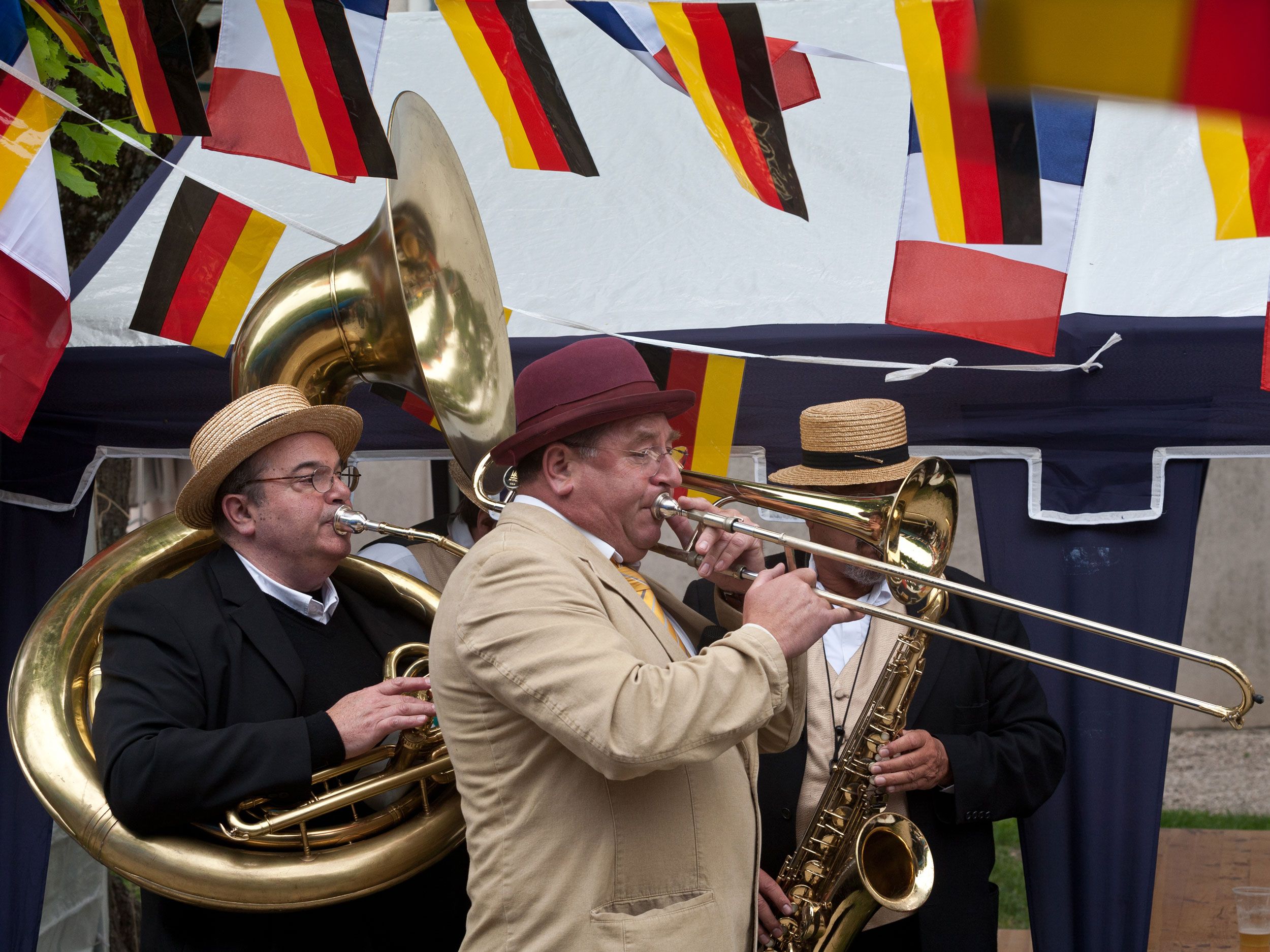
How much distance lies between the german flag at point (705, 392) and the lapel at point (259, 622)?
132cm

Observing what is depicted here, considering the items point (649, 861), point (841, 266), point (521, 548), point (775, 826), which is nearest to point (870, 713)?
point (775, 826)

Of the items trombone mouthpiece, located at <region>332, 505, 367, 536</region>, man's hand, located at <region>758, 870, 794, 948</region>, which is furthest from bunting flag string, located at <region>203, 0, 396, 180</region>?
man's hand, located at <region>758, 870, 794, 948</region>

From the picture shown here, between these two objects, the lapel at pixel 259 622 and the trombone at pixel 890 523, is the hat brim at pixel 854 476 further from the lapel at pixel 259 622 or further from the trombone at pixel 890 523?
the lapel at pixel 259 622

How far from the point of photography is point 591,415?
94.3 inches

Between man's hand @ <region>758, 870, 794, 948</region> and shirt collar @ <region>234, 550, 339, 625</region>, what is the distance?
48.7 inches

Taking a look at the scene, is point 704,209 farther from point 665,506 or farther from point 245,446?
point 665,506

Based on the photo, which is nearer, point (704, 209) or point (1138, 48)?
point (1138, 48)

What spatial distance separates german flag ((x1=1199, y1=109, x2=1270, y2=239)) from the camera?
3.27 m

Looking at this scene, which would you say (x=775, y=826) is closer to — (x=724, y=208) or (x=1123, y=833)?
(x=1123, y=833)

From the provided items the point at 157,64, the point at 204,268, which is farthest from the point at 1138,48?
the point at 204,268

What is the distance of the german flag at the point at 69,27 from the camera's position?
3.13 metres

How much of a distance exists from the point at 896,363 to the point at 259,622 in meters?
1.92

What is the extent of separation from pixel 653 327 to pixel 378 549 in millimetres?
1172

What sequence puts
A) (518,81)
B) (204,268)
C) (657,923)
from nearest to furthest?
(657,923)
(518,81)
(204,268)
